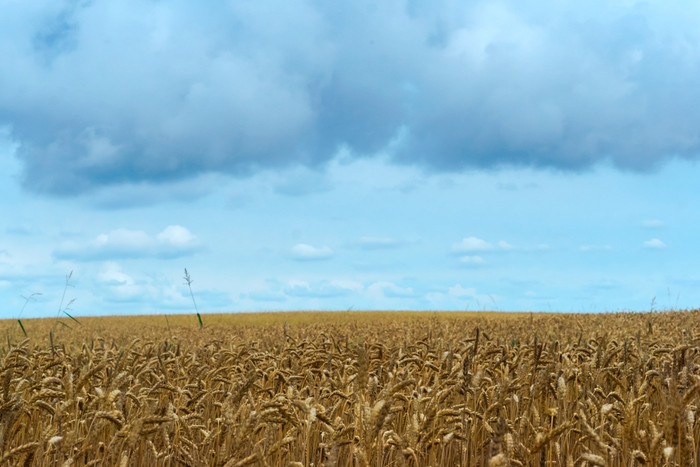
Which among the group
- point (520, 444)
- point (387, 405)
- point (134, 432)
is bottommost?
point (520, 444)

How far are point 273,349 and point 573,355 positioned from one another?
3.99 metres

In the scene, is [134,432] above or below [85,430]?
above

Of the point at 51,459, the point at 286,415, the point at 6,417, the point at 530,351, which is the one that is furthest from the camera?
the point at 530,351

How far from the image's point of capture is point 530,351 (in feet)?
22.5

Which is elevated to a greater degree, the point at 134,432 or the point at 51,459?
the point at 134,432

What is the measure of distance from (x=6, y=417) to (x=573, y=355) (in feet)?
18.5

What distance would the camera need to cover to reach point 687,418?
3828 millimetres

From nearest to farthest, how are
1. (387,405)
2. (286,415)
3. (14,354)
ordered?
(387,405) < (286,415) < (14,354)

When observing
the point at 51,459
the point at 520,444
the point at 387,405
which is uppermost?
the point at 387,405

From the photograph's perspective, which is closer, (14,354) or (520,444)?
(520,444)

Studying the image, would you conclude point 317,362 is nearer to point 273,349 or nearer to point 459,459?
point 273,349

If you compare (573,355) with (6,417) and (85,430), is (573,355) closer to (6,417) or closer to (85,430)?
(85,430)

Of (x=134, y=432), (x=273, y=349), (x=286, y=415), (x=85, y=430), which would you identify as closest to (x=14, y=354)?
(x=85, y=430)

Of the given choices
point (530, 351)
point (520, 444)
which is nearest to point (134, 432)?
point (520, 444)
